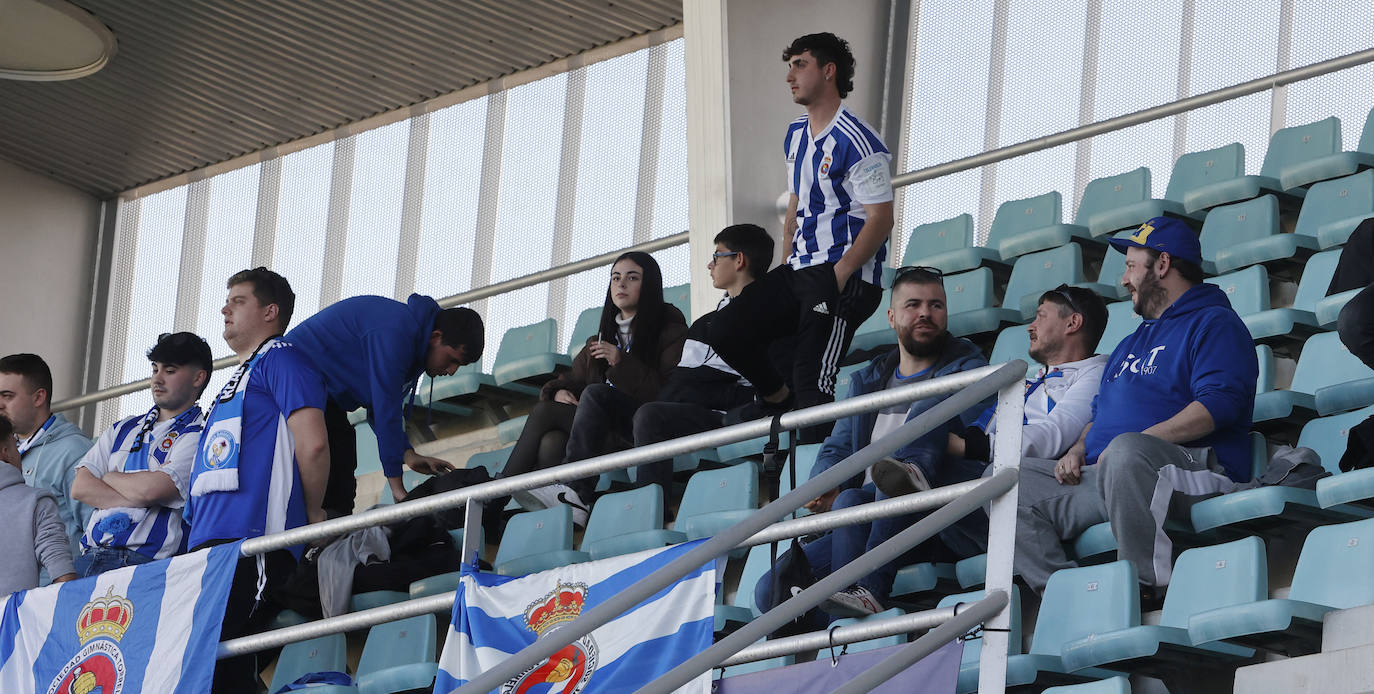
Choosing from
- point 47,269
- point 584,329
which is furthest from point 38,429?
point 47,269

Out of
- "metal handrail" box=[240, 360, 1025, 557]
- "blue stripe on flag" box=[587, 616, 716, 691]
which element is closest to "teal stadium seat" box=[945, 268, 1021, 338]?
"metal handrail" box=[240, 360, 1025, 557]

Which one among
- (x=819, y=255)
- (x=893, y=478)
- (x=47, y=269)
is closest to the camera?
(x=893, y=478)

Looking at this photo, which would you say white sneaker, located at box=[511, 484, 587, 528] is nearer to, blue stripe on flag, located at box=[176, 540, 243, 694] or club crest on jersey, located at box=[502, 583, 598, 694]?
blue stripe on flag, located at box=[176, 540, 243, 694]

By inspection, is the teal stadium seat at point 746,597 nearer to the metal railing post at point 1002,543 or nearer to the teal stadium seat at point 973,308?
the metal railing post at point 1002,543

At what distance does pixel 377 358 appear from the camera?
502cm

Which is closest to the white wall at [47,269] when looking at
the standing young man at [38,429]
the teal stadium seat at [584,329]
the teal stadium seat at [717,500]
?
the teal stadium seat at [584,329]

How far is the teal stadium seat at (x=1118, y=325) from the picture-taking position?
4.73 m

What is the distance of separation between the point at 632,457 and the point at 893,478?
0.55 meters

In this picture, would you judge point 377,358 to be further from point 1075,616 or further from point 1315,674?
point 1315,674

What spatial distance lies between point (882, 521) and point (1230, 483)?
27.9 inches

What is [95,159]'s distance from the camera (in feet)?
33.6

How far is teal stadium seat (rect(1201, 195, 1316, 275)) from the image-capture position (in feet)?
15.8

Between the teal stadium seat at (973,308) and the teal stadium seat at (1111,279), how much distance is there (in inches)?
Result: 10.2

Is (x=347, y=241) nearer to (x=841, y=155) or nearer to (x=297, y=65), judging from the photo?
(x=297, y=65)
